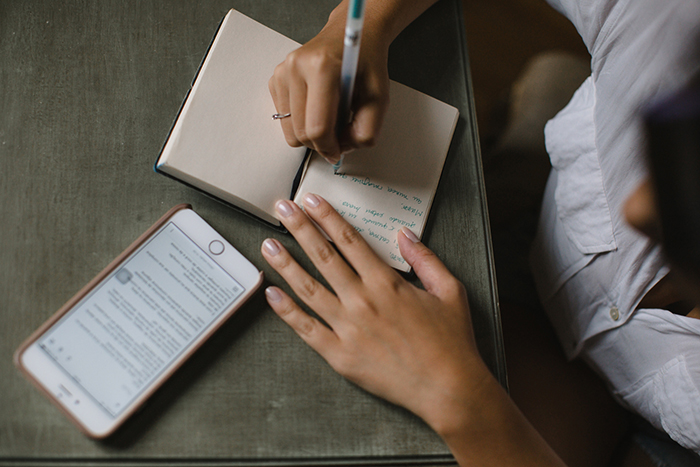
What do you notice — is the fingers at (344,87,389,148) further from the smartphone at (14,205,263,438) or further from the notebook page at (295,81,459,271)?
the smartphone at (14,205,263,438)

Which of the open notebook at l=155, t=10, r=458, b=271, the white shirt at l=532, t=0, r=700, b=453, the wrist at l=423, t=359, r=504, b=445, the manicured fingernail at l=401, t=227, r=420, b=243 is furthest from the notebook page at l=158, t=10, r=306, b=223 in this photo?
the white shirt at l=532, t=0, r=700, b=453

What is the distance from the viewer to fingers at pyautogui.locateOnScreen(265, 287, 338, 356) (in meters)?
0.38

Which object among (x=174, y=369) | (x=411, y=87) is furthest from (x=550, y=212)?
(x=174, y=369)

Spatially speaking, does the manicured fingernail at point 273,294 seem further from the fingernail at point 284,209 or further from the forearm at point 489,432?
the forearm at point 489,432

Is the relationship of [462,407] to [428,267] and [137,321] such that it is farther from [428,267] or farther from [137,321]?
[137,321]

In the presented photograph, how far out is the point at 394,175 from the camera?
1.45 ft

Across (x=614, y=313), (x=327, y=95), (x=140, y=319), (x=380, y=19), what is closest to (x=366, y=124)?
(x=327, y=95)

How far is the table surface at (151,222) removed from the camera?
352mm

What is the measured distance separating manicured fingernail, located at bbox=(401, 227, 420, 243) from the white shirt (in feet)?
0.91

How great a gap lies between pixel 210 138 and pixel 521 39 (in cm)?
104

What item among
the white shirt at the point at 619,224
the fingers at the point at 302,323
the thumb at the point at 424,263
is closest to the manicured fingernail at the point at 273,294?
the fingers at the point at 302,323

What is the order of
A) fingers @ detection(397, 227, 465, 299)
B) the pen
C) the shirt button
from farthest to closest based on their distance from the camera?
the shirt button < fingers @ detection(397, 227, 465, 299) < the pen

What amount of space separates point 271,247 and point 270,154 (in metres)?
0.09

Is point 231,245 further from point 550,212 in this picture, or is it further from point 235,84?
point 550,212
